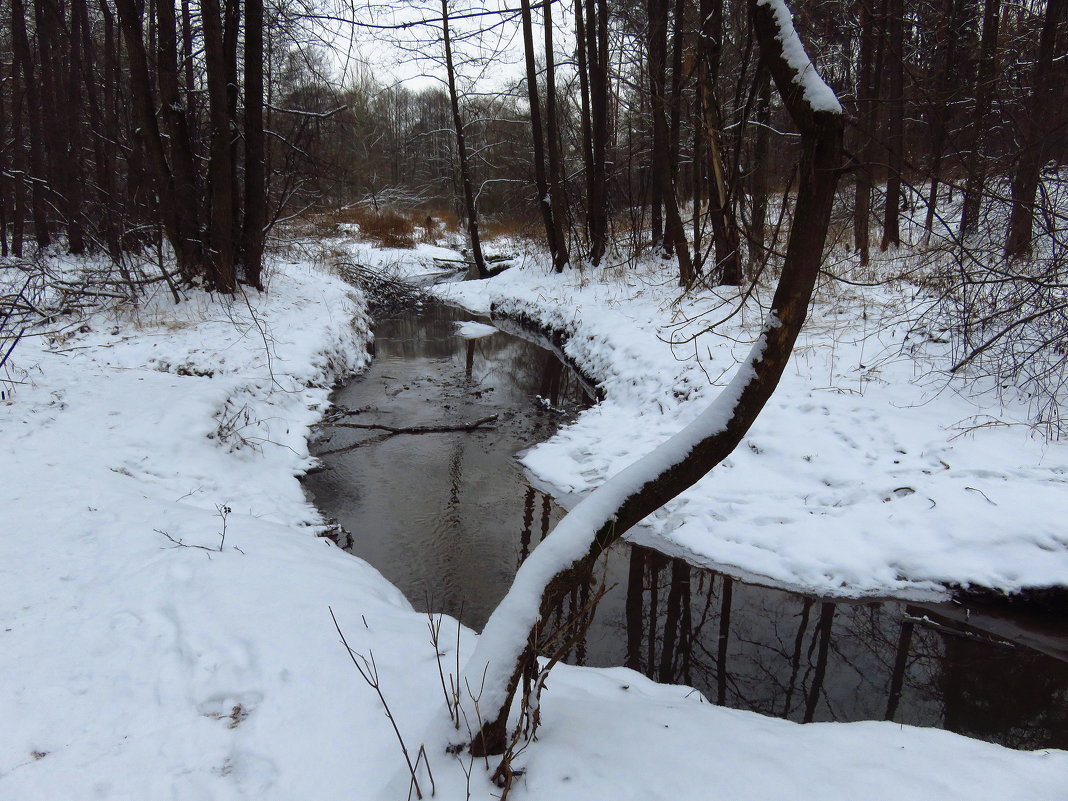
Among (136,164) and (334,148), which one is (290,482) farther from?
(334,148)

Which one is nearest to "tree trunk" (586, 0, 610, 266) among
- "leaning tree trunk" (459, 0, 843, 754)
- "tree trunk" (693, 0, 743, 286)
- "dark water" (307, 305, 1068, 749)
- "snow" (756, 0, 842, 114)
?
"tree trunk" (693, 0, 743, 286)

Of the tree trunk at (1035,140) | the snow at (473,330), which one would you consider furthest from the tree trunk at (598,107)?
the tree trunk at (1035,140)

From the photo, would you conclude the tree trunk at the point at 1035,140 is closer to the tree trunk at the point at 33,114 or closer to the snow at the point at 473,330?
the snow at the point at 473,330

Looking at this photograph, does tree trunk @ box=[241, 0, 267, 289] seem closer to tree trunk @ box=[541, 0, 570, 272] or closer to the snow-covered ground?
the snow-covered ground

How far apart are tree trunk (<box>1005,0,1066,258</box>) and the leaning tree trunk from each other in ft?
11.2

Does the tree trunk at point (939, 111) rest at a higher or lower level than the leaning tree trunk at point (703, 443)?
higher

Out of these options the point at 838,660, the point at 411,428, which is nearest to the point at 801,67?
the point at 838,660

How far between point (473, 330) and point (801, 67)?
1212 centimetres

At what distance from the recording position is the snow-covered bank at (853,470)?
4.20 metres

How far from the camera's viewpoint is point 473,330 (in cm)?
1386

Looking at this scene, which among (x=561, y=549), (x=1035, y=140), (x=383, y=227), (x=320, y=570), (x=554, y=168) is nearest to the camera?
(x=561, y=549)

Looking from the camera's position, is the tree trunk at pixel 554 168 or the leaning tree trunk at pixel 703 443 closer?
the leaning tree trunk at pixel 703 443

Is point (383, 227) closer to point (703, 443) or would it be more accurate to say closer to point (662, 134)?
point (662, 134)

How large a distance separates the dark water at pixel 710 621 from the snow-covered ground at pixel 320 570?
0.33 meters
